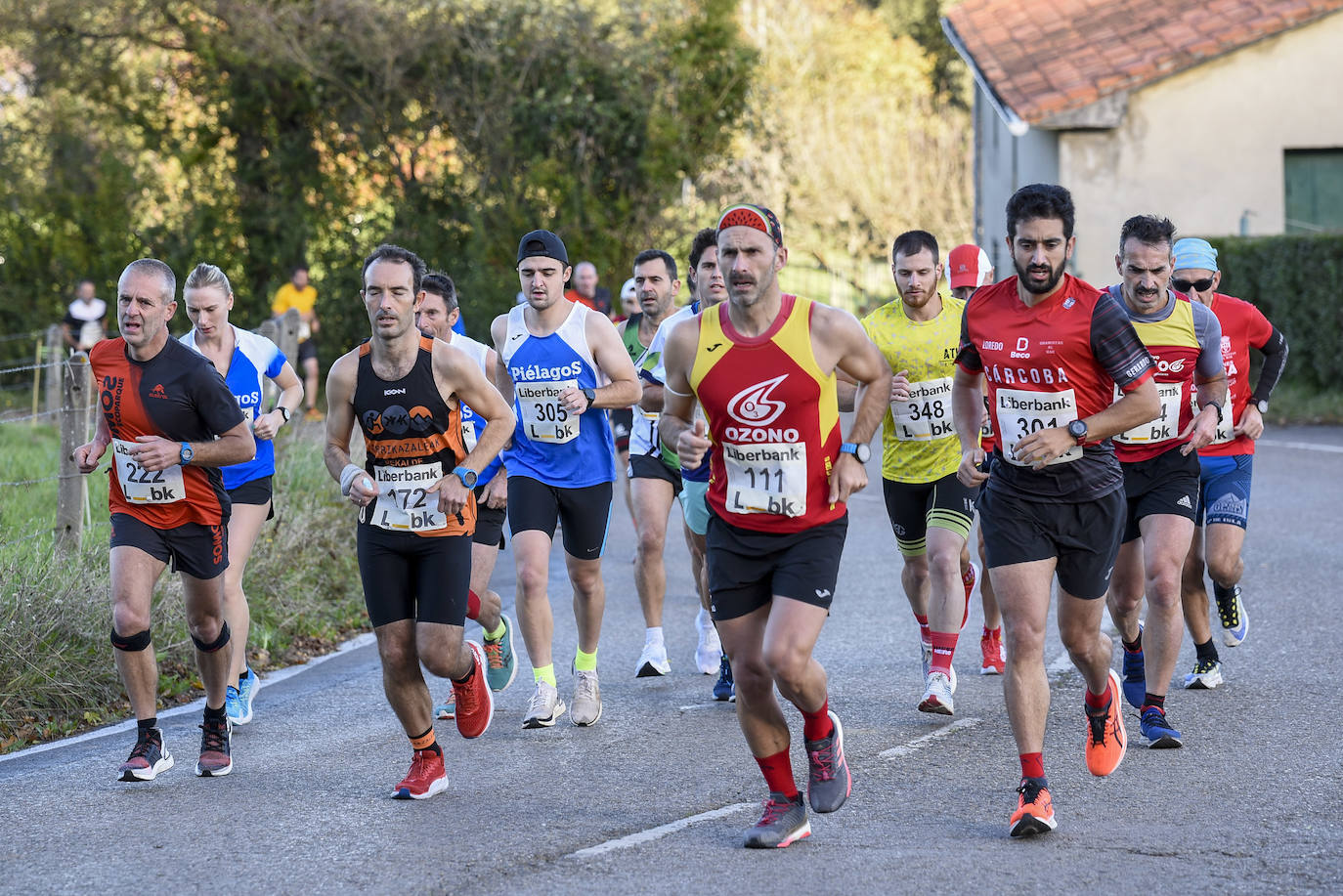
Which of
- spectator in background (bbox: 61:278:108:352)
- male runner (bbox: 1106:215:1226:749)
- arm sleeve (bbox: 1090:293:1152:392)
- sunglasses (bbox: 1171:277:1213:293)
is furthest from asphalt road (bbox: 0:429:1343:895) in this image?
spectator in background (bbox: 61:278:108:352)

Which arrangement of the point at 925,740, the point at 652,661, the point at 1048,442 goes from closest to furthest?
the point at 1048,442 < the point at 925,740 < the point at 652,661

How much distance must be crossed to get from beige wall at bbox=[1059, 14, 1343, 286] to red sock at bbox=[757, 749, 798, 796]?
70.9 ft

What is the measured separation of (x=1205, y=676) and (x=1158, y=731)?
1219 mm

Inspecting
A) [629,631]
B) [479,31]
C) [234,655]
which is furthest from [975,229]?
[234,655]

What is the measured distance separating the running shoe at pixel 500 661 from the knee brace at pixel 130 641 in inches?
79.4

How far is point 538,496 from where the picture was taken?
798 cm

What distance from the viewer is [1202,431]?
23.7ft

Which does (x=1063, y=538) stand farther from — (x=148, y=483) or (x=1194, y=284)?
(x=148, y=483)

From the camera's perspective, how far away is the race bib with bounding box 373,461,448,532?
637 cm

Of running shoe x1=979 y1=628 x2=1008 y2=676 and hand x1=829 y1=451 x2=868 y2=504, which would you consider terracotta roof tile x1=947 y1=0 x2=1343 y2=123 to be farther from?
hand x1=829 y1=451 x2=868 y2=504

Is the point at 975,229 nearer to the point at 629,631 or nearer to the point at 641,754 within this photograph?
the point at 629,631

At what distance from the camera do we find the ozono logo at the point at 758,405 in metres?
5.70

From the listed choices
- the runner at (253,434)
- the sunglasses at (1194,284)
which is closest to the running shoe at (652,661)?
the runner at (253,434)

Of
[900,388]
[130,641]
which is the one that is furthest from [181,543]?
[900,388]
